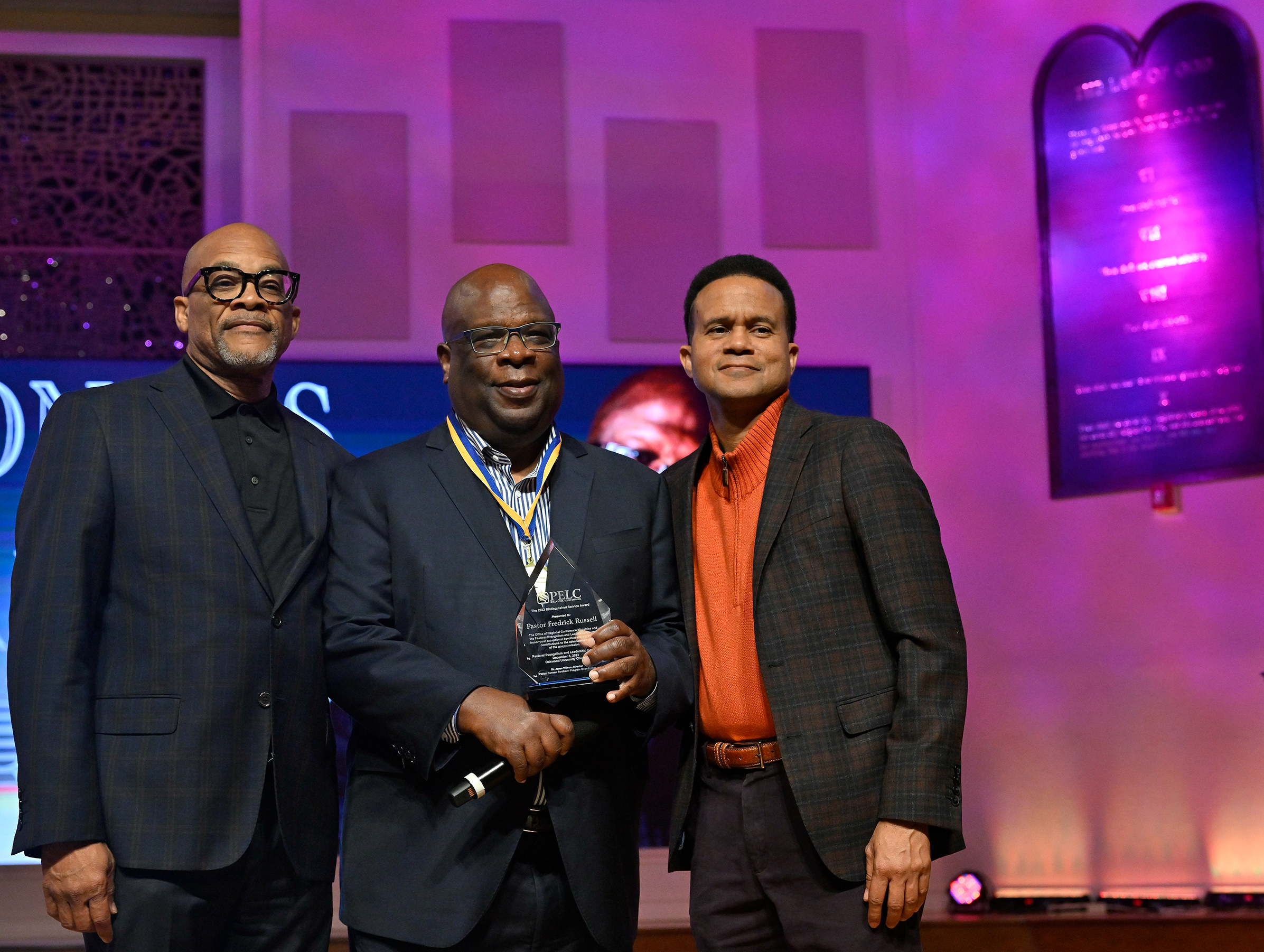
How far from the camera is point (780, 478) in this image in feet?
8.08

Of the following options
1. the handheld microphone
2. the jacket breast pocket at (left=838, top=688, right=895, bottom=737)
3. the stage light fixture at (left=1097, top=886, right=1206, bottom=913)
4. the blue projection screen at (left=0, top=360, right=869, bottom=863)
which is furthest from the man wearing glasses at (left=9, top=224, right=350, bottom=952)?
the stage light fixture at (left=1097, top=886, right=1206, bottom=913)

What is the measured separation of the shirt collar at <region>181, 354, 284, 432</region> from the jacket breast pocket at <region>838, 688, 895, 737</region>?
4.41ft

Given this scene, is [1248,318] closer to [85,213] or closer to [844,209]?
[844,209]

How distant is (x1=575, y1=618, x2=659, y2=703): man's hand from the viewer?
2092 millimetres

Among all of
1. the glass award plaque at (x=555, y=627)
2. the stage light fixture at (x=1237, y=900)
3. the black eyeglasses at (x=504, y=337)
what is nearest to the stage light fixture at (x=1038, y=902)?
the stage light fixture at (x=1237, y=900)

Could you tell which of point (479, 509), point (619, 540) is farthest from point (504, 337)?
point (619, 540)

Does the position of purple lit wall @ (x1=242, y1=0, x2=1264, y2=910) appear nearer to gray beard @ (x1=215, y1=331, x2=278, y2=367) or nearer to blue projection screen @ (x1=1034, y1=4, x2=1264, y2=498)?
blue projection screen @ (x1=1034, y1=4, x2=1264, y2=498)

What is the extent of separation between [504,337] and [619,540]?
0.47m

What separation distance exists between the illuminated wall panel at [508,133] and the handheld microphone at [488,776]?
3.11m

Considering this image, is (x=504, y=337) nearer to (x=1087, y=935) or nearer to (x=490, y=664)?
(x=490, y=664)

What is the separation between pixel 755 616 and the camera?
2.39 m

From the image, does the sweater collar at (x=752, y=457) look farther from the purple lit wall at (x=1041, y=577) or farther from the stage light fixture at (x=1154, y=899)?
the stage light fixture at (x=1154, y=899)

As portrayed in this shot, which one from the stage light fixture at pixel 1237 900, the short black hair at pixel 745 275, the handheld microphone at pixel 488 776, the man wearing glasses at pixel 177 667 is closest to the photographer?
the handheld microphone at pixel 488 776

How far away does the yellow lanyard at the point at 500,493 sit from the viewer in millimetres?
2391
